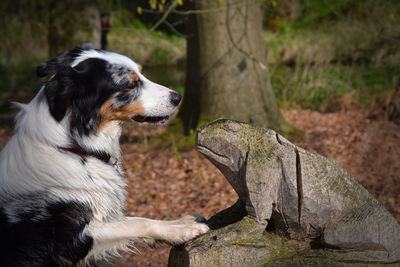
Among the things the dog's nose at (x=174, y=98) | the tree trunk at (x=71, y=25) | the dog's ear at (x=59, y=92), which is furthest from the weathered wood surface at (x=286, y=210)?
the tree trunk at (x=71, y=25)

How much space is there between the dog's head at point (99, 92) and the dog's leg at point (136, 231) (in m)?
0.73

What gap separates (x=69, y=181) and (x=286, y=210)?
1.54 m

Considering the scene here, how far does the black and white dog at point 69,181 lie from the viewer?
9.77 feet

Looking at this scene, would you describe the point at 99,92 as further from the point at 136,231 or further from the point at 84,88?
the point at 136,231

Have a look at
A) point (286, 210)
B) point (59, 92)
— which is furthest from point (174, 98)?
point (286, 210)

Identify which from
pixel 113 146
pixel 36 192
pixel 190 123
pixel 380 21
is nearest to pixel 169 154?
pixel 190 123

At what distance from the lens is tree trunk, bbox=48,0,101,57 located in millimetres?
12648

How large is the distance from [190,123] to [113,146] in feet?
13.2

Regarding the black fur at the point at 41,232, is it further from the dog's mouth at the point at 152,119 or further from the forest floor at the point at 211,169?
the forest floor at the point at 211,169

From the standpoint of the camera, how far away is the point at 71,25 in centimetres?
1284

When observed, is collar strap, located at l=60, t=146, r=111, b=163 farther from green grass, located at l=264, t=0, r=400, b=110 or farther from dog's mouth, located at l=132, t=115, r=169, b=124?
green grass, located at l=264, t=0, r=400, b=110

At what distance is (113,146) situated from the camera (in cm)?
348

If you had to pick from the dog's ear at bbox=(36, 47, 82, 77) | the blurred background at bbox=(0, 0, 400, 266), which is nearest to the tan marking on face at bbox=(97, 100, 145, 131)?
the dog's ear at bbox=(36, 47, 82, 77)

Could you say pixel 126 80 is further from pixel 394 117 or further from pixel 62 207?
pixel 394 117
